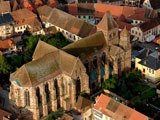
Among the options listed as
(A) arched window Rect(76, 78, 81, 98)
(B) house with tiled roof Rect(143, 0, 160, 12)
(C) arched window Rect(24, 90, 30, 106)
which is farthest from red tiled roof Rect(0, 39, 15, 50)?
(B) house with tiled roof Rect(143, 0, 160, 12)

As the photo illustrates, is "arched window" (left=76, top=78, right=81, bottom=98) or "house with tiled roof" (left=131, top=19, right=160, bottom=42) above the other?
"house with tiled roof" (left=131, top=19, right=160, bottom=42)

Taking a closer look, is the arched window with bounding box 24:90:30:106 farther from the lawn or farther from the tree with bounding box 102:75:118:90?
the lawn

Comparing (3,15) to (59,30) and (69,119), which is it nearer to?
(59,30)

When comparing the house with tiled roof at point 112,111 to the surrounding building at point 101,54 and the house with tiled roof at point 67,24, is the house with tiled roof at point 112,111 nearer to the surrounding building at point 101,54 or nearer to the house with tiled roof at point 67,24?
the surrounding building at point 101,54

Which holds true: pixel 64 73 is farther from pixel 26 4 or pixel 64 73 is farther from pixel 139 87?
pixel 26 4

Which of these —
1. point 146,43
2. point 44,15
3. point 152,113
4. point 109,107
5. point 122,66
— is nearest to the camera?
point 109,107

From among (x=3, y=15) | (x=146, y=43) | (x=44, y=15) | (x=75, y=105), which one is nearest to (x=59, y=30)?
(x=44, y=15)
